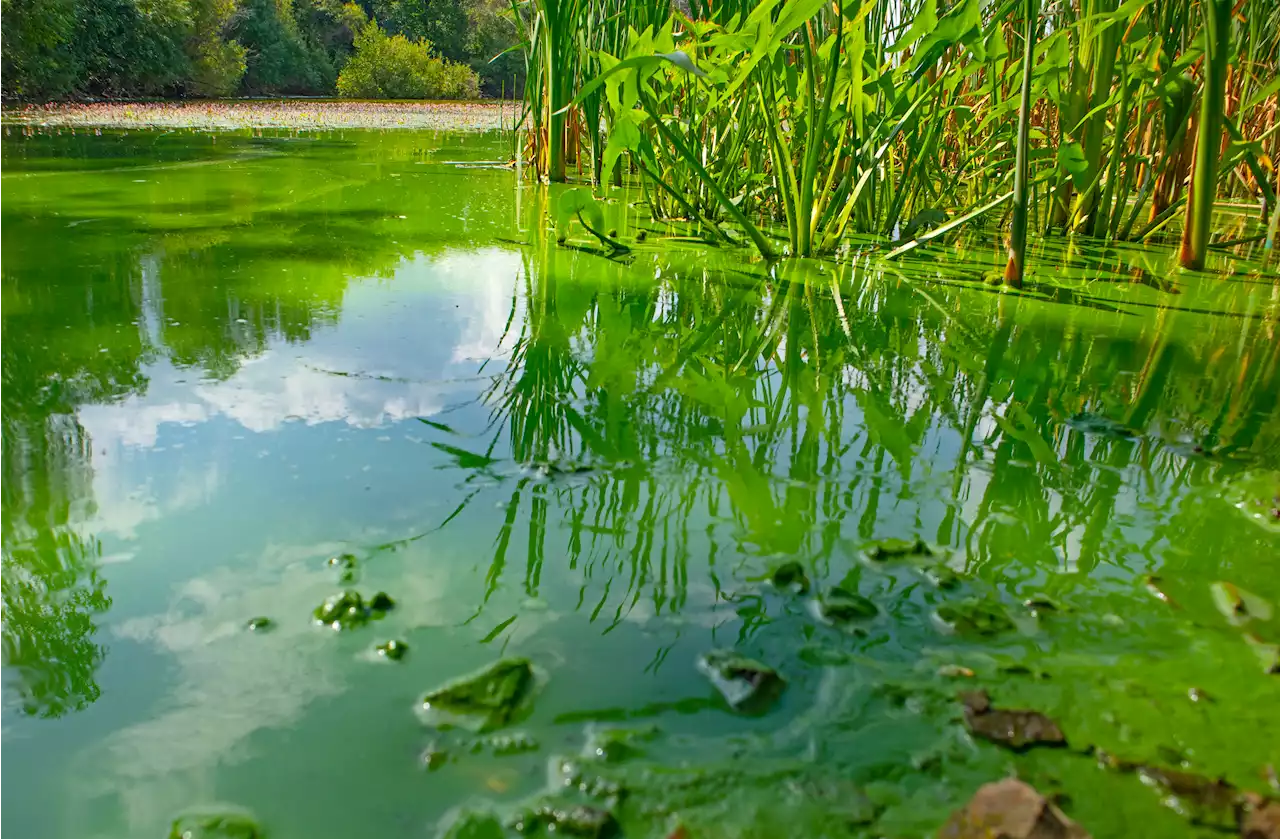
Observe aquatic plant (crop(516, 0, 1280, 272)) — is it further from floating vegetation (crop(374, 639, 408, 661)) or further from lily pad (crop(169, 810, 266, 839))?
lily pad (crop(169, 810, 266, 839))

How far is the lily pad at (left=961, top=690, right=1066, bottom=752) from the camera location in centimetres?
47

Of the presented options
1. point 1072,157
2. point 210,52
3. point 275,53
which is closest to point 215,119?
point 210,52

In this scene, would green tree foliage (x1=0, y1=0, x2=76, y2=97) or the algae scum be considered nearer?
the algae scum

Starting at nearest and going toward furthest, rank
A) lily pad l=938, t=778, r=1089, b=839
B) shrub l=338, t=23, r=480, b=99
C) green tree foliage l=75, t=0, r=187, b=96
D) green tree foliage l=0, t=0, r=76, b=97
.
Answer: lily pad l=938, t=778, r=1089, b=839 < green tree foliage l=0, t=0, r=76, b=97 < green tree foliage l=75, t=0, r=187, b=96 < shrub l=338, t=23, r=480, b=99

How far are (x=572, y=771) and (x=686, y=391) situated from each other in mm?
622

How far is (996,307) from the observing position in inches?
58.7

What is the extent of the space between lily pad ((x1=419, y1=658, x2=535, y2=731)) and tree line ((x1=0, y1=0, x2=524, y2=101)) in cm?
557

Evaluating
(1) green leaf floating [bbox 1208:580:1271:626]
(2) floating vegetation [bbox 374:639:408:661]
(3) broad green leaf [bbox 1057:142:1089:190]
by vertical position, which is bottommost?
(2) floating vegetation [bbox 374:639:408:661]

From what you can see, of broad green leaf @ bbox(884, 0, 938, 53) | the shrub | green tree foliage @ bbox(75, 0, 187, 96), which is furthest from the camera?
the shrub

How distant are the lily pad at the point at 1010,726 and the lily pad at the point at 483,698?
0.26 meters

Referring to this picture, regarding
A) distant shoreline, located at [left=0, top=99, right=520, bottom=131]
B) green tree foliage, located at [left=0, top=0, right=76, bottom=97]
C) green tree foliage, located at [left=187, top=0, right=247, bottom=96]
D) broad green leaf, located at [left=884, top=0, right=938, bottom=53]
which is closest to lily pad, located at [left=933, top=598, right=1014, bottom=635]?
broad green leaf, located at [left=884, top=0, right=938, bottom=53]

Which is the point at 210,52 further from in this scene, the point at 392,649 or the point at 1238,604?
the point at 1238,604

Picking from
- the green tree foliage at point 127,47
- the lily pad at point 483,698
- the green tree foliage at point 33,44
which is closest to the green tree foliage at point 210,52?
the green tree foliage at point 127,47

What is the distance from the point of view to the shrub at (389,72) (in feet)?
51.4
